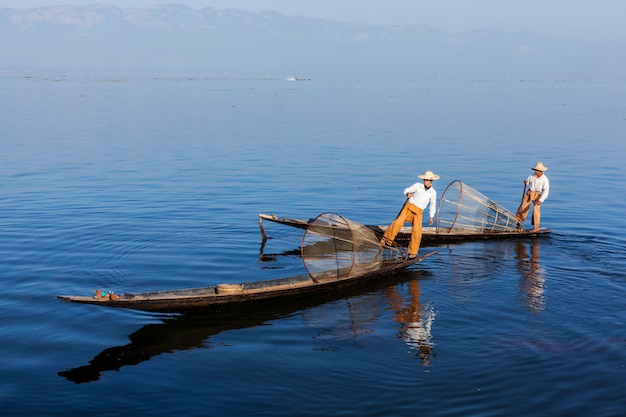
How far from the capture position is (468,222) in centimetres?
1914

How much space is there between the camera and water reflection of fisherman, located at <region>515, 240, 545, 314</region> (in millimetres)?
13297

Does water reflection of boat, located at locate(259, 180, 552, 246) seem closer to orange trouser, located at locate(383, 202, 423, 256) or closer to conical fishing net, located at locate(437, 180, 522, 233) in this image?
conical fishing net, located at locate(437, 180, 522, 233)

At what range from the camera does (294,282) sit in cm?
1329

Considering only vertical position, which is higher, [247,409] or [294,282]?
[294,282]

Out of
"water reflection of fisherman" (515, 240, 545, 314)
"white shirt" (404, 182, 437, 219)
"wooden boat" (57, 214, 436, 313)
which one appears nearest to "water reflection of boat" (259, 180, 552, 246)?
"water reflection of fisherman" (515, 240, 545, 314)

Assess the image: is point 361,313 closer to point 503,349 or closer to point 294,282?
point 294,282

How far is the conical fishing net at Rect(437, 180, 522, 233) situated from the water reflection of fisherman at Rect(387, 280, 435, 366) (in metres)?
4.73

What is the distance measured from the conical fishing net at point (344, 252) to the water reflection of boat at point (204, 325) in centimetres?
46

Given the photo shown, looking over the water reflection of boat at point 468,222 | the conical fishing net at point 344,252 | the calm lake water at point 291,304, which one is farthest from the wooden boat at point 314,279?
the water reflection of boat at point 468,222

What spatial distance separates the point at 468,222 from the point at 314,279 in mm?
7314

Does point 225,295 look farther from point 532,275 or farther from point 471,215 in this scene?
point 471,215

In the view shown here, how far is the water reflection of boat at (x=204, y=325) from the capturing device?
417 inches

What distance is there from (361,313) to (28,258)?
8.28 metres

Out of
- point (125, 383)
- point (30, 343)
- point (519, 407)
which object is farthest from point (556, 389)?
point (30, 343)
